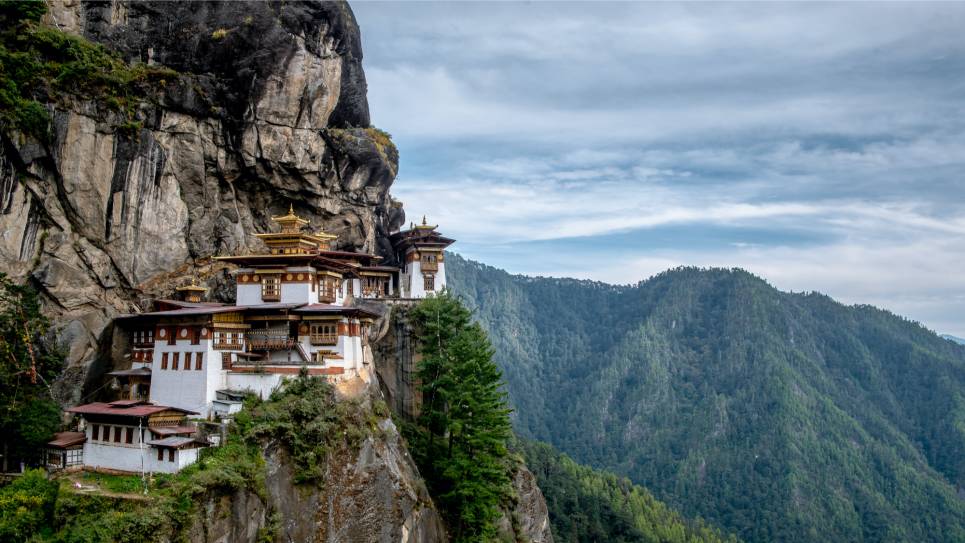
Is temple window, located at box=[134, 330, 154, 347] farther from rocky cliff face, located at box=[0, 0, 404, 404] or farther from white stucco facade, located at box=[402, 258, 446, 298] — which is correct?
white stucco facade, located at box=[402, 258, 446, 298]

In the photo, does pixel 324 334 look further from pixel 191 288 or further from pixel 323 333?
pixel 191 288

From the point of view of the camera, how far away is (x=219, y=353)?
39062 millimetres

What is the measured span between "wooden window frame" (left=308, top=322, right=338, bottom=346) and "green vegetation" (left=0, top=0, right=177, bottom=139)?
57.5 feet

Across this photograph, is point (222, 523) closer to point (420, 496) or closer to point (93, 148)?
point (420, 496)

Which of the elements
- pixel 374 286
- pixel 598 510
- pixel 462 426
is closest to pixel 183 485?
pixel 462 426

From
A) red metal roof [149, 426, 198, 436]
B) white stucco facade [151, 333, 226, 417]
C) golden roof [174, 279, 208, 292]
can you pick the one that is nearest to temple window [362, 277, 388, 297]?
golden roof [174, 279, 208, 292]

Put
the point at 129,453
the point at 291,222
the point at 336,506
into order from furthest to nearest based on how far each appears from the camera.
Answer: the point at 291,222 < the point at 336,506 < the point at 129,453

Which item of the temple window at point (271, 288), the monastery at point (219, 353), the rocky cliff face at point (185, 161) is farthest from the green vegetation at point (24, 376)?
the temple window at point (271, 288)

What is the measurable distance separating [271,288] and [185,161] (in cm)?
1158

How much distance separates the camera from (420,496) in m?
41.0

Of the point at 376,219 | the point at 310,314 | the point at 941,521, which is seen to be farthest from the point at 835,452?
the point at 310,314

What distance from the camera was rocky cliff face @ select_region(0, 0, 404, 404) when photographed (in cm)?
4141

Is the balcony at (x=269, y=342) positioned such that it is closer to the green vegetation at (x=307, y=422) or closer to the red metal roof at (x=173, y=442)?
the green vegetation at (x=307, y=422)

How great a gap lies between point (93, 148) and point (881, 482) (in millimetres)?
191185
